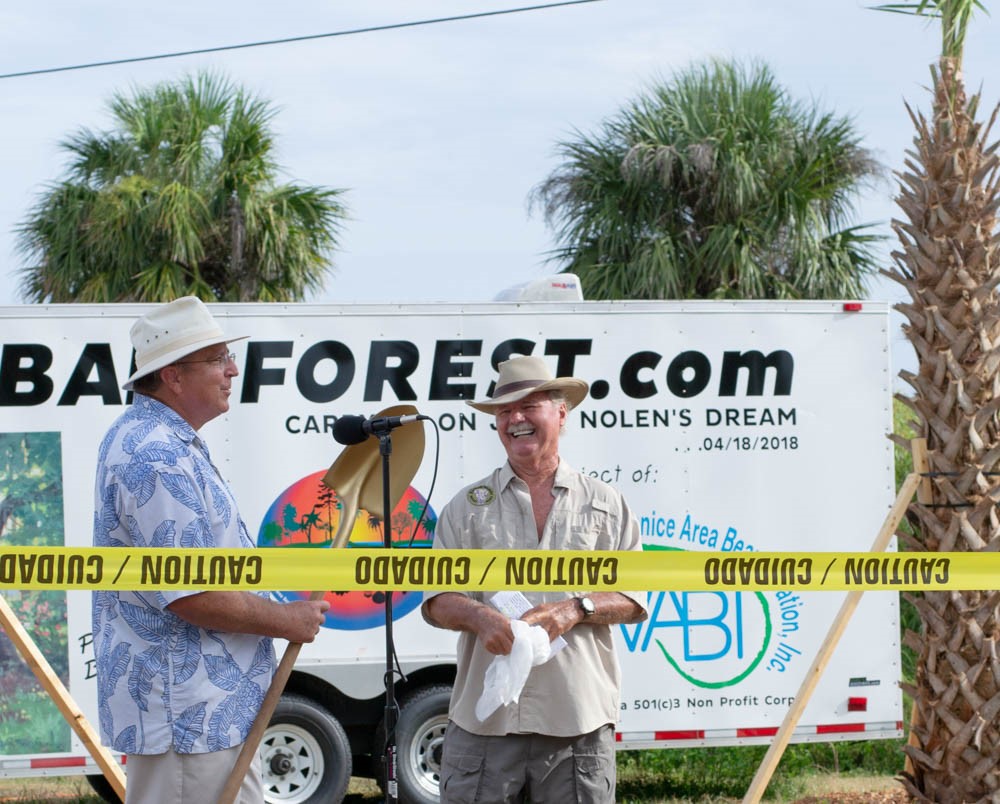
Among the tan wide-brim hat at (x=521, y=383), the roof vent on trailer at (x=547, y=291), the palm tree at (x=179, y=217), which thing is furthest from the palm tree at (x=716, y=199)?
the tan wide-brim hat at (x=521, y=383)

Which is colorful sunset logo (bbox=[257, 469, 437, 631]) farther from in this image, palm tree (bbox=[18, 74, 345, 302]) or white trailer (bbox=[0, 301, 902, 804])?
palm tree (bbox=[18, 74, 345, 302])

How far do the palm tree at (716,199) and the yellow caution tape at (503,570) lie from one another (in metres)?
10.4

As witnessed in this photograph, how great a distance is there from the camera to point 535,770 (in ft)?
13.0

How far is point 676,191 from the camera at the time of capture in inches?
611

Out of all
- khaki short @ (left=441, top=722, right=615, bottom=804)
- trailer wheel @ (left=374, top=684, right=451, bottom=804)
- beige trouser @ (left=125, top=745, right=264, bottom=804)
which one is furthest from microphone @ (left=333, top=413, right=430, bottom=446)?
trailer wheel @ (left=374, top=684, right=451, bottom=804)

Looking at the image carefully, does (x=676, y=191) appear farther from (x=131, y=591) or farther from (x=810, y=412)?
(x=131, y=591)

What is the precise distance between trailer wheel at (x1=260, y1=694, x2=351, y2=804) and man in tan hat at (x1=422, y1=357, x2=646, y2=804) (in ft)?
11.0

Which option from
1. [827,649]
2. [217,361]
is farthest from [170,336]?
[827,649]

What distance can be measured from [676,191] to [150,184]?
6.23 metres

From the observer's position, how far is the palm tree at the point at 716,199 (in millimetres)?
14914

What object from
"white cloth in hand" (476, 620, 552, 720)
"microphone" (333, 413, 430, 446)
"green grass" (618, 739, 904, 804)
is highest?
"microphone" (333, 413, 430, 446)

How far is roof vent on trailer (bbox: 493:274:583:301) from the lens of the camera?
7766 millimetres

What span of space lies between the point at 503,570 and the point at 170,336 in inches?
49.4

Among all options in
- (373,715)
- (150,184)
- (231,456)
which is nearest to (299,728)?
(373,715)
